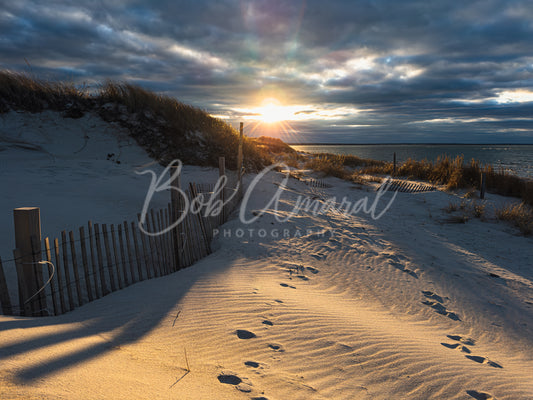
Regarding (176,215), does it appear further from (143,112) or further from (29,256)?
(143,112)

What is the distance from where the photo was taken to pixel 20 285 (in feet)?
9.85

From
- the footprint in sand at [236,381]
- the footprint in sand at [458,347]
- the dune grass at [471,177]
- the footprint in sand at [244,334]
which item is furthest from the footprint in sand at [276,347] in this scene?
the dune grass at [471,177]

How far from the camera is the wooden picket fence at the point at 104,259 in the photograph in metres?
3.13

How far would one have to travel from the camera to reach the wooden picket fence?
313 cm

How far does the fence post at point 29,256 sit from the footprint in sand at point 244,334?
2.10 metres

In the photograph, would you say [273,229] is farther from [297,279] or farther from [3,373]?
[3,373]

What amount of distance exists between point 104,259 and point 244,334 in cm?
339

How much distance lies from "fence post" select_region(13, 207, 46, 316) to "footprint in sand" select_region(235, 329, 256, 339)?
210cm

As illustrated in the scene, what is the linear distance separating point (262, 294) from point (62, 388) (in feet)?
8.19

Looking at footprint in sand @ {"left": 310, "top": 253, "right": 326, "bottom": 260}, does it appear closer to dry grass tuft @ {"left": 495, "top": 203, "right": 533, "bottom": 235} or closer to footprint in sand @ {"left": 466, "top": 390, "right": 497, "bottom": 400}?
footprint in sand @ {"left": 466, "top": 390, "right": 497, "bottom": 400}

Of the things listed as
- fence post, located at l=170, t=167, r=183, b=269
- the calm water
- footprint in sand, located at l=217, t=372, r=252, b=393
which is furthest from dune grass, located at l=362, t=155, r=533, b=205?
footprint in sand, located at l=217, t=372, r=252, b=393

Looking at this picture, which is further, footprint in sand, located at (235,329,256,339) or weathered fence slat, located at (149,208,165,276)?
weathered fence slat, located at (149,208,165,276)

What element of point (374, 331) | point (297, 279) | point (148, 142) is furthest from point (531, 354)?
point (148, 142)

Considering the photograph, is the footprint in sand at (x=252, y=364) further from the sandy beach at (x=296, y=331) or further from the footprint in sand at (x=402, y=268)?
the footprint in sand at (x=402, y=268)
